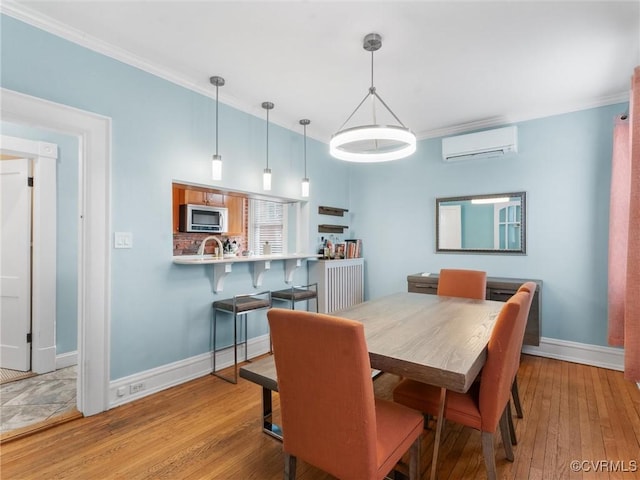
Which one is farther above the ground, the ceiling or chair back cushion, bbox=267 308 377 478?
the ceiling

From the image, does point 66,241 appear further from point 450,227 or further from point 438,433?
point 450,227

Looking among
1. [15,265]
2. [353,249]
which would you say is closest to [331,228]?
[353,249]

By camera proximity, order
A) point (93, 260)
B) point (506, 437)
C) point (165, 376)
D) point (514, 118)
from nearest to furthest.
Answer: point (506, 437) < point (93, 260) < point (165, 376) < point (514, 118)

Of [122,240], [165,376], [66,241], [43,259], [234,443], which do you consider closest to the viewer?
[234,443]

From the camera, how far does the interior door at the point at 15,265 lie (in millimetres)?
2992

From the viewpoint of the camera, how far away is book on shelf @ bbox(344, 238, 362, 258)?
14.4ft

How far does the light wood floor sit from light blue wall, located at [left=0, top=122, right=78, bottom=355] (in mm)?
1330

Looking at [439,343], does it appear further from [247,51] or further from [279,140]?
[279,140]

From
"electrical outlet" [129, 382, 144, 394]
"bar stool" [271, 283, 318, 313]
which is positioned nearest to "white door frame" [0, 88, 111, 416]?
"electrical outlet" [129, 382, 144, 394]

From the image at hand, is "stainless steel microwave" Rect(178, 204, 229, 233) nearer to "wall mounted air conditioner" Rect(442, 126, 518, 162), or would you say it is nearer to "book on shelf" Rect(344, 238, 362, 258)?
"book on shelf" Rect(344, 238, 362, 258)

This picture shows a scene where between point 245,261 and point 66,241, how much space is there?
1727 millimetres

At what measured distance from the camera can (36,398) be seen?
8.18ft

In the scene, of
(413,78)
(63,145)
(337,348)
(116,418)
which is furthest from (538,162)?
(63,145)

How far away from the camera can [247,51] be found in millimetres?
2340
